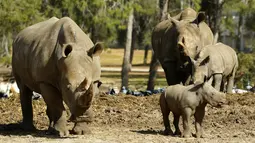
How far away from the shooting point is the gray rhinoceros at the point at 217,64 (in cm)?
1516

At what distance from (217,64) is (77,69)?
782 centimetres

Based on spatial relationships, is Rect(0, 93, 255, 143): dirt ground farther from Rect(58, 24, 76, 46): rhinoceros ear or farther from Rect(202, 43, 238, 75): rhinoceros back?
Rect(58, 24, 76, 46): rhinoceros ear

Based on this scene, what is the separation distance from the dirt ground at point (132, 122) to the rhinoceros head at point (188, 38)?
135 centimetres

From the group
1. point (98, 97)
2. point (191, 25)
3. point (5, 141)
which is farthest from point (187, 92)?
point (98, 97)

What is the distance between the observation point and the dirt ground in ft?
38.8

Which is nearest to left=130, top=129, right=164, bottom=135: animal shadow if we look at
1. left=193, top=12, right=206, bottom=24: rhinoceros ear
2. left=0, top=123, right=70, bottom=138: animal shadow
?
left=0, top=123, right=70, bottom=138: animal shadow

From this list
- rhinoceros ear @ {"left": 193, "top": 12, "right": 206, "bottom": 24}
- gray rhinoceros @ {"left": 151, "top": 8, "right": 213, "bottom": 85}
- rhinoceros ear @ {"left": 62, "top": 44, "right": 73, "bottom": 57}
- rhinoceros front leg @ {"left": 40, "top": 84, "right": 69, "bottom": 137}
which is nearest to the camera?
rhinoceros ear @ {"left": 62, "top": 44, "right": 73, "bottom": 57}

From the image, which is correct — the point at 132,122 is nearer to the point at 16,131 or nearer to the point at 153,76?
the point at 16,131

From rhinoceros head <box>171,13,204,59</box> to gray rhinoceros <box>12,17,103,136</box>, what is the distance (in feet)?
11.0

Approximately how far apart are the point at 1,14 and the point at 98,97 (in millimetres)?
10347

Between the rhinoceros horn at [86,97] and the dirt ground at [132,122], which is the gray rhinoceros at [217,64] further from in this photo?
the rhinoceros horn at [86,97]

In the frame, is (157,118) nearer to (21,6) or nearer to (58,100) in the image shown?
(58,100)

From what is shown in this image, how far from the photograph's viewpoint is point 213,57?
1808 cm

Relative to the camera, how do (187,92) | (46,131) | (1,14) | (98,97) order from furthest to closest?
(1,14), (98,97), (46,131), (187,92)
